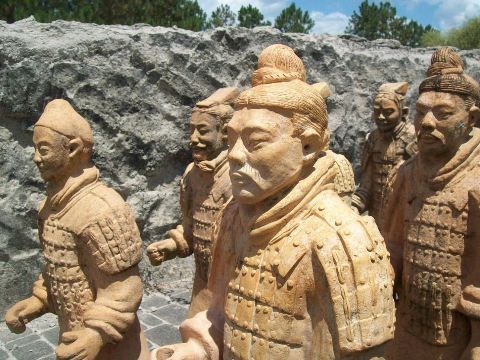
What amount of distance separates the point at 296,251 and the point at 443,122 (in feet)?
4.91

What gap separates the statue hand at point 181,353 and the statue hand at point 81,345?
0.68 meters

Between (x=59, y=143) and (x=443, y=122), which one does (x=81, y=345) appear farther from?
(x=443, y=122)

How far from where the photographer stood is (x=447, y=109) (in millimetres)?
2830

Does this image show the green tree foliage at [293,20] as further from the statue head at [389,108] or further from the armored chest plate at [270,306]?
the armored chest plate at [270,306]

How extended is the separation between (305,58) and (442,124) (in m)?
4.83

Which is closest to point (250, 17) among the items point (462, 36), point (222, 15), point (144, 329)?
point (222, 15)

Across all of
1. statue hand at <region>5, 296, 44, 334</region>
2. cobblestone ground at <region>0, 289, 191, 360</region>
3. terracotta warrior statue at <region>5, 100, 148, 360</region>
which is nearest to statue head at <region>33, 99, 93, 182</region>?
terracotta warrior statue at <region>5, 100, 148, 360</region>

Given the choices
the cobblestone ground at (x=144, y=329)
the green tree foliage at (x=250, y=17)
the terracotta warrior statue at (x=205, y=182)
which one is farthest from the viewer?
the green tree foliage at (x=250, y=17)

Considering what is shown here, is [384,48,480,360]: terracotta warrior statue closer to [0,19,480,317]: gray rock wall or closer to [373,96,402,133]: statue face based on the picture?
[373,96,402,133]: statue face

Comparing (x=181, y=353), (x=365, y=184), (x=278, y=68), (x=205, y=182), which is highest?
(x=278, y=68)

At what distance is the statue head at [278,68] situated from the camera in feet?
6.41

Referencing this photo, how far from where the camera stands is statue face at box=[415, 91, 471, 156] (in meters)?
2.83

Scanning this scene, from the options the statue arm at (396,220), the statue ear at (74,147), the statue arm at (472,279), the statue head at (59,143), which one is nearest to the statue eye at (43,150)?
the statue head at (59,143)

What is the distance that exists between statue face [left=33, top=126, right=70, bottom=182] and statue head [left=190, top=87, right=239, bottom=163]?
1169mm
